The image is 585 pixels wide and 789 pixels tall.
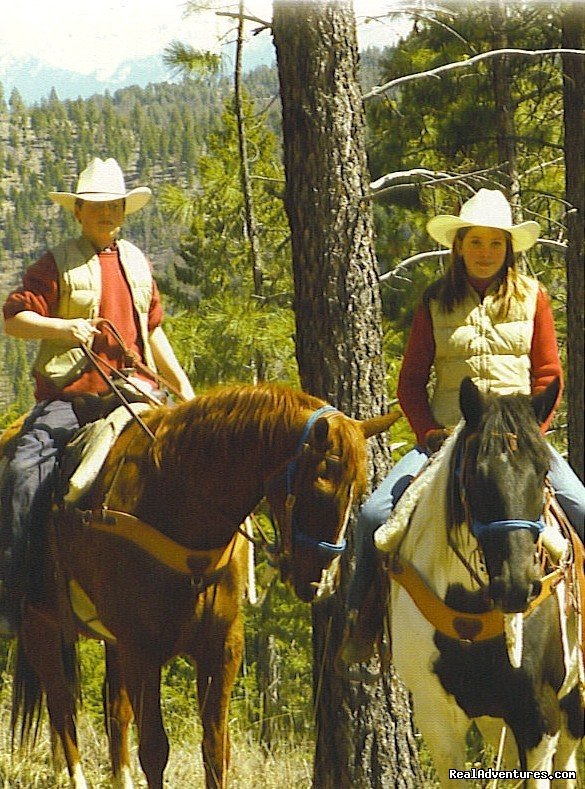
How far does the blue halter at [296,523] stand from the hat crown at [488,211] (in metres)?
1.09

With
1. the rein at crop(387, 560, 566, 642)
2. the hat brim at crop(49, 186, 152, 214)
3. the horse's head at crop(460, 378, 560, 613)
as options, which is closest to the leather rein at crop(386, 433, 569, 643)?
the rein at crop(387, 560, 566, 642)

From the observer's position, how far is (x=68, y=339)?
627 centimetres

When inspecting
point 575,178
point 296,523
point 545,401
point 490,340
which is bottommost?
point 296,523

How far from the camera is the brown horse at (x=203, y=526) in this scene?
5242 mm

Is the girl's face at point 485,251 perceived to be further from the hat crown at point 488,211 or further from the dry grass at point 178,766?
the dry grass at point 178,766

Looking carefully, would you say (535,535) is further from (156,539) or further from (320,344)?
(320,344)

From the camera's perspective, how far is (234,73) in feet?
50.0

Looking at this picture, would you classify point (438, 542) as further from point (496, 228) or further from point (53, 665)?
point (53, 665)

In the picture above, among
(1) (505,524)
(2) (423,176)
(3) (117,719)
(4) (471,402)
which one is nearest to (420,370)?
(4) (471,402)

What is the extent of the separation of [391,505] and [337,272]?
1.54 metres

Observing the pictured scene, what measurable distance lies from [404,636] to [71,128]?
149748mm

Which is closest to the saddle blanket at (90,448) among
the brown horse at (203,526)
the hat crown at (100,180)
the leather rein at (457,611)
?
the brown horse at (203,526)

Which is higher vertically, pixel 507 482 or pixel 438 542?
pixel 507 482

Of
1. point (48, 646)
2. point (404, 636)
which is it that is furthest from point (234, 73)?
point (404, 636)
